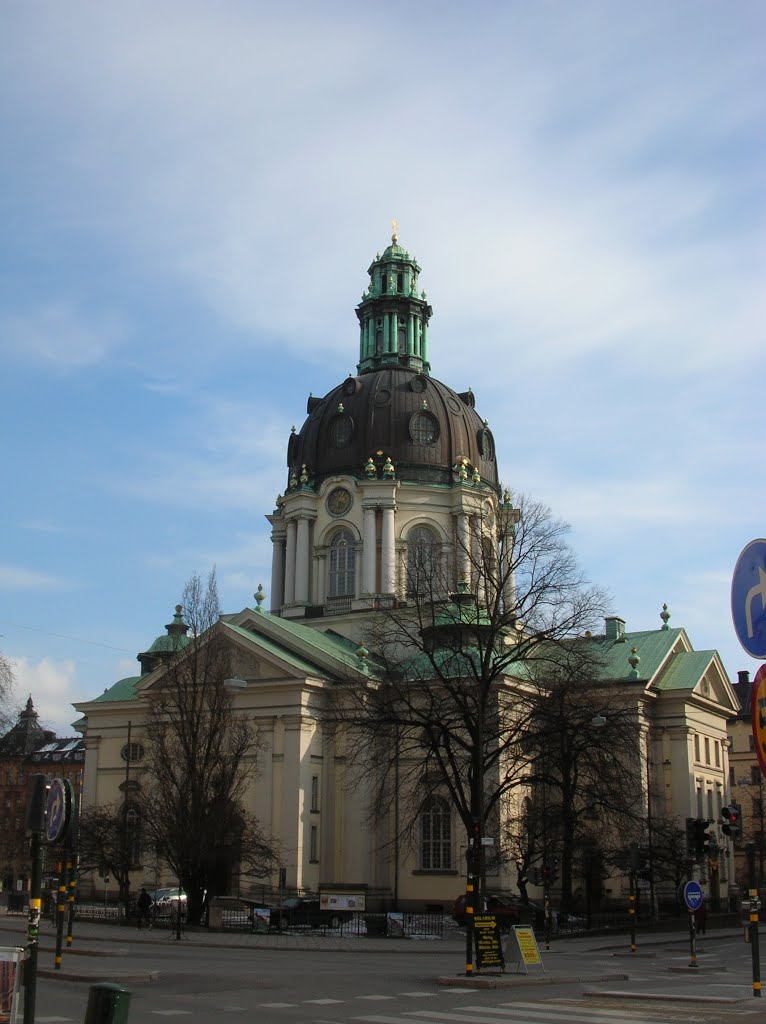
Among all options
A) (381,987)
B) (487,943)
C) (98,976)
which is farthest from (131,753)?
(381,987)

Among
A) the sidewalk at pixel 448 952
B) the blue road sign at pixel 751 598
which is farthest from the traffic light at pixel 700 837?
the blue road sign at pixel 751 598

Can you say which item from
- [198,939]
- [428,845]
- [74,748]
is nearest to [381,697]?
[198,939]

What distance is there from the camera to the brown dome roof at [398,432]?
70438 millimetres

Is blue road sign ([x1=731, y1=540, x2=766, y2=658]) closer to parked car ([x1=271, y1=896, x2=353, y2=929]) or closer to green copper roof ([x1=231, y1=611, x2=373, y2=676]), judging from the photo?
parked car ([x1=271, y1=896, x2=353, y2=929])

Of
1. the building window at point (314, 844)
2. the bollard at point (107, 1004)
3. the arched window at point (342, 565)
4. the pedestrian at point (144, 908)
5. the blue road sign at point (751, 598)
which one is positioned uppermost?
Result: the arched window at point (342, 565)

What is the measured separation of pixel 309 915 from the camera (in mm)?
46625

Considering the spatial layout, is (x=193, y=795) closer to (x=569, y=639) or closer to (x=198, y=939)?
(x=198, y=939)

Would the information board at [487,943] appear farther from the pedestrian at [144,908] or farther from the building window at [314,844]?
the building window at [314,844]

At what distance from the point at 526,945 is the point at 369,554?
1729 inches

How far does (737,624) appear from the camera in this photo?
7.50m

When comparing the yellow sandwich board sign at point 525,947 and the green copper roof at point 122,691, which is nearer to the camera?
the yellow sandwich board sign at point 525,947

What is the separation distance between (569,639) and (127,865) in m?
21.2

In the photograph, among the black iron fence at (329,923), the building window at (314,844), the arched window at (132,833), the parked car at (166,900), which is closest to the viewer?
the black iron fence at (329,923)

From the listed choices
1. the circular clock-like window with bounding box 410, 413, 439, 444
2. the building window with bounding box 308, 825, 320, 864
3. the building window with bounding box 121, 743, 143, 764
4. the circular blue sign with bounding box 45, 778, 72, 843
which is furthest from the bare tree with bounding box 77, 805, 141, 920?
the circular blue sign with bounding box 45, 778, 72, 843
